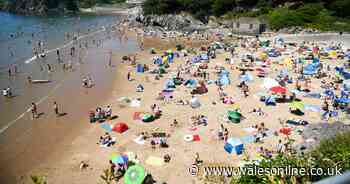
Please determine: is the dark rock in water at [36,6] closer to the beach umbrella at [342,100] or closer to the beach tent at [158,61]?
the beach tent at [158,61]

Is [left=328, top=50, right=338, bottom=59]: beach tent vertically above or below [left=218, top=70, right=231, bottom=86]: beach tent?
above

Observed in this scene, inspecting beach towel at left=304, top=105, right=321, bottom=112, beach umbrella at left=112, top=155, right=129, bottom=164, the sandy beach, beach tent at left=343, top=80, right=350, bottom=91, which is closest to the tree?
the sandy beach

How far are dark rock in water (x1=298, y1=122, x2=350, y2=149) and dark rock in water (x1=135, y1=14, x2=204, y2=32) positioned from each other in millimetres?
47720

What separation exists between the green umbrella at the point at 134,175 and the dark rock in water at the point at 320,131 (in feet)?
24.1

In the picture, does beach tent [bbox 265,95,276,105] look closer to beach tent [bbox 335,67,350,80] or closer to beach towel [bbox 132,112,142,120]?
beach towel [bbox 132,112,142,120]

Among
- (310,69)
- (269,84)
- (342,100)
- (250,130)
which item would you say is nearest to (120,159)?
(250,130)

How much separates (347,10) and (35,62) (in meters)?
44.8

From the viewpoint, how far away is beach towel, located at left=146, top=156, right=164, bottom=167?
56.2 ft

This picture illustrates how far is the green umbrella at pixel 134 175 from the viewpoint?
15102 mm

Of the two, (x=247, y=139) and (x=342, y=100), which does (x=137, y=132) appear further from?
(x=342, y=100)

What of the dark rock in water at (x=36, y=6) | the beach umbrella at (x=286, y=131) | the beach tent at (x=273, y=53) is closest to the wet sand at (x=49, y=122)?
the beach umbrella at (x=286, y=131)

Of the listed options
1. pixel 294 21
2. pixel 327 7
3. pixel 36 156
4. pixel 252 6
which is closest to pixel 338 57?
pixel 294 21

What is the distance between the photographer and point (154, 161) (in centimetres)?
1733

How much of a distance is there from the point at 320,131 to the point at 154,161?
27.5 ft
